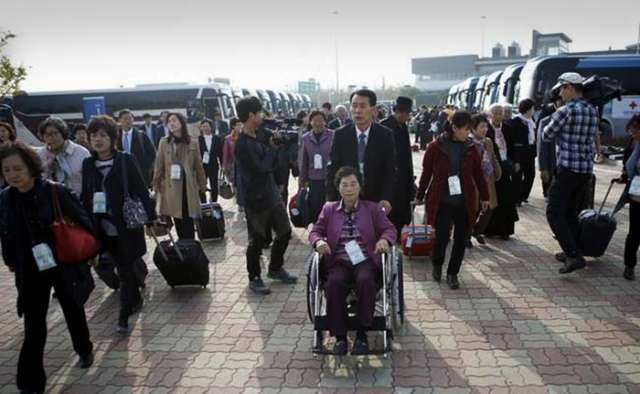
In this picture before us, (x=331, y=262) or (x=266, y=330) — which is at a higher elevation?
(x=331, y=262)

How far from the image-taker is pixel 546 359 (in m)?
3.70

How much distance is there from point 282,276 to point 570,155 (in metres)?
3.07

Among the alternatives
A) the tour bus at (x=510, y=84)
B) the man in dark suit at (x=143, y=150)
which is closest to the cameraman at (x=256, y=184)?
the man in dark suit at (x=143, y=150)

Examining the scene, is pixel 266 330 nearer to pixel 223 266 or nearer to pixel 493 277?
pixel 223 266

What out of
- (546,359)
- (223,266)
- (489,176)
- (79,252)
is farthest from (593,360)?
(223,266)

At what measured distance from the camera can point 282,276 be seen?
5.54 m

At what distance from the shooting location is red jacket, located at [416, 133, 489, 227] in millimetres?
5008

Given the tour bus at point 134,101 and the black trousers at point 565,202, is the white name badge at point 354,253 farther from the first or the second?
the tour bus at point 134,101

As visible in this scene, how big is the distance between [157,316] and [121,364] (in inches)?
35.1

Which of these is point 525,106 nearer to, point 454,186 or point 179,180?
point 454,186

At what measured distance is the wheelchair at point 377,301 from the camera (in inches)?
144

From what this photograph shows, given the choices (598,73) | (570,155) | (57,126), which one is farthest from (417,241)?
(598,73)

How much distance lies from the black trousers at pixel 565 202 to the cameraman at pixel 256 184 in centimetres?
265

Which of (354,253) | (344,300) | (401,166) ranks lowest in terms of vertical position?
(344,300)
